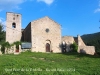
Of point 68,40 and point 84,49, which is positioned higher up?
point 68,40

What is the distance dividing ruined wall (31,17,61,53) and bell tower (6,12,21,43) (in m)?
3.91

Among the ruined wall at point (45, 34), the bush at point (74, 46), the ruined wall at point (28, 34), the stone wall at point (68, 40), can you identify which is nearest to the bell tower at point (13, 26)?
the ruined wall at point (28, 34)

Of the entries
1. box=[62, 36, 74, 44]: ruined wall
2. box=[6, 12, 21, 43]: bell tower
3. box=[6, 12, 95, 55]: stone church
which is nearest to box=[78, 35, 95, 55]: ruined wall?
box=[6, 12, 95, 55]: stone church

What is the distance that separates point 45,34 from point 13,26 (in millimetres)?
6721

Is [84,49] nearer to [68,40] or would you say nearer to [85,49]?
[85,49]

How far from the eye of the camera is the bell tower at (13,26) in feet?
103

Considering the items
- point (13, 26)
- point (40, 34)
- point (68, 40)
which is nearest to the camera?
point (40, 34)

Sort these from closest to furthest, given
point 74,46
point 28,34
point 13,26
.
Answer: point 28,34 < point 13,26 < point 74,46

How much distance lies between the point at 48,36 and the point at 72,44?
538 cm

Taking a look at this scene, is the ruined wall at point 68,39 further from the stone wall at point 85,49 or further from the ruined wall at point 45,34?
the stone wall at point 85,49

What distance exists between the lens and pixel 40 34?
3038 centimetres

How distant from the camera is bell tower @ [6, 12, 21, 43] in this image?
103 feet

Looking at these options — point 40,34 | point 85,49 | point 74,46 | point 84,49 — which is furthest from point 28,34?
point 85,49

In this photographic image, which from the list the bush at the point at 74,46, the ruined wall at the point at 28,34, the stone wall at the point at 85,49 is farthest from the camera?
the stone wall at the point at 85,49
